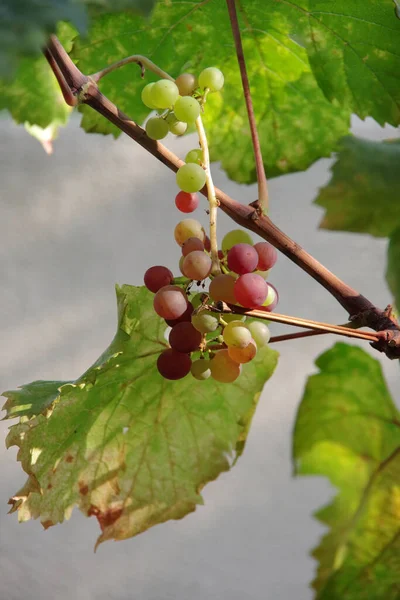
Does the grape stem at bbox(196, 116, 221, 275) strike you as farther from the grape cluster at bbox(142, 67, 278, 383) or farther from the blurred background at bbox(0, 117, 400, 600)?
the blurred background at bbox(0, 117, 400, 600)

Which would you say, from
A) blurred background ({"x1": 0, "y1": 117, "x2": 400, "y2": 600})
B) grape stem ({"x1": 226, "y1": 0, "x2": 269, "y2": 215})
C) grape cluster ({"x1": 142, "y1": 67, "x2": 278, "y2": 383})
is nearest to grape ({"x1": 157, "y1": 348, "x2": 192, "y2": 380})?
grape cluster ({"x1": 142, "y1": 67, "x2": 278, "y2": 383})

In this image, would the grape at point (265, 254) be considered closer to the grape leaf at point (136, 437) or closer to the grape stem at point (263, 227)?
the grape stem at point (263, 227)

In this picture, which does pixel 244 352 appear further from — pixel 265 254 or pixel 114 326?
pixel 114 326

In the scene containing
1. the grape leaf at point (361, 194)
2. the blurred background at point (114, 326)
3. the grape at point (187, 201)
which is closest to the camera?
the grape leaf at point (361, 194)

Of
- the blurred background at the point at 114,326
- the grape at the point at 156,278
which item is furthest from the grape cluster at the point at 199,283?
the blurred background at the point at 114,326

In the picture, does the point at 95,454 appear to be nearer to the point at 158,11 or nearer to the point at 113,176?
the point at 158,11

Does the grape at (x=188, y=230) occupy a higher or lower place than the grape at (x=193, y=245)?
higher

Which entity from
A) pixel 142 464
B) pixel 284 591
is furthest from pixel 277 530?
pixel 142 464
